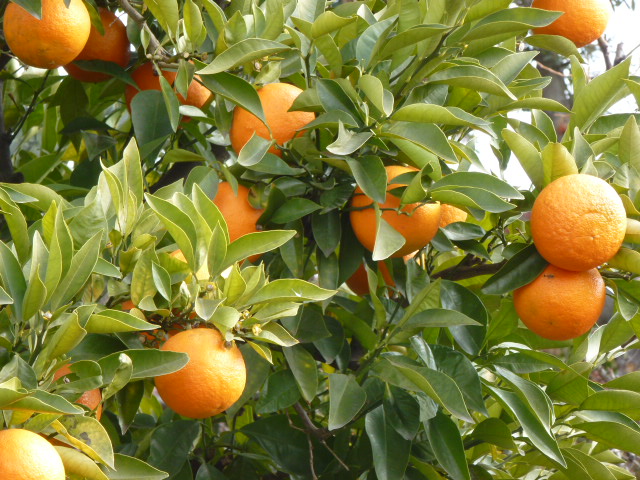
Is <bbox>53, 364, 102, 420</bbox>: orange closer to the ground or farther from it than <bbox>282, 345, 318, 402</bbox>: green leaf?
farther from it

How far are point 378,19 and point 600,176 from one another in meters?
0.48

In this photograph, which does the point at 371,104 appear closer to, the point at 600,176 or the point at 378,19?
the point at 378,19

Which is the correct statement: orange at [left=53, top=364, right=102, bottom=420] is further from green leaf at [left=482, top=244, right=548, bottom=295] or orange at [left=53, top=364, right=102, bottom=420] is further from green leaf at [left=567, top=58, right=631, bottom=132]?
green leaf at [left=567, top=58, right=631, bottom=132]

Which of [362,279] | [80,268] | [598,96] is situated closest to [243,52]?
[80,268]

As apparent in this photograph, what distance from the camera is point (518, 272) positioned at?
1.45m

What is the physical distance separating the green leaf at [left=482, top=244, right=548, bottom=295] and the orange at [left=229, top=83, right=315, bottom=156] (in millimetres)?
411

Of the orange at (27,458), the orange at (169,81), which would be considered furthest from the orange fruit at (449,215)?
the orange at (27,458)

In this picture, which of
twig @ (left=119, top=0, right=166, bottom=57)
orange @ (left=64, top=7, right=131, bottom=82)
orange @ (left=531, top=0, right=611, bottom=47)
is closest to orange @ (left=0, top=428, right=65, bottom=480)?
twig @ (left=119, top=0, right=166, bottom=57)

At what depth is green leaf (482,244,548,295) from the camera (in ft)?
4.72

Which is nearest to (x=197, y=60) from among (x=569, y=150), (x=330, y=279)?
(x=330, y=279)

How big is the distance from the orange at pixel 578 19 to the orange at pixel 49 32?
0.90 metres

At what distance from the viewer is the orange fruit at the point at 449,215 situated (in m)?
1.57

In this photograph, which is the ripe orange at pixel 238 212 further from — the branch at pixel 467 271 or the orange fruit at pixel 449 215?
the branch at pixel 467 271

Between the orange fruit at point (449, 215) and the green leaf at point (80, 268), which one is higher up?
the green leaf at point (80, 268)
